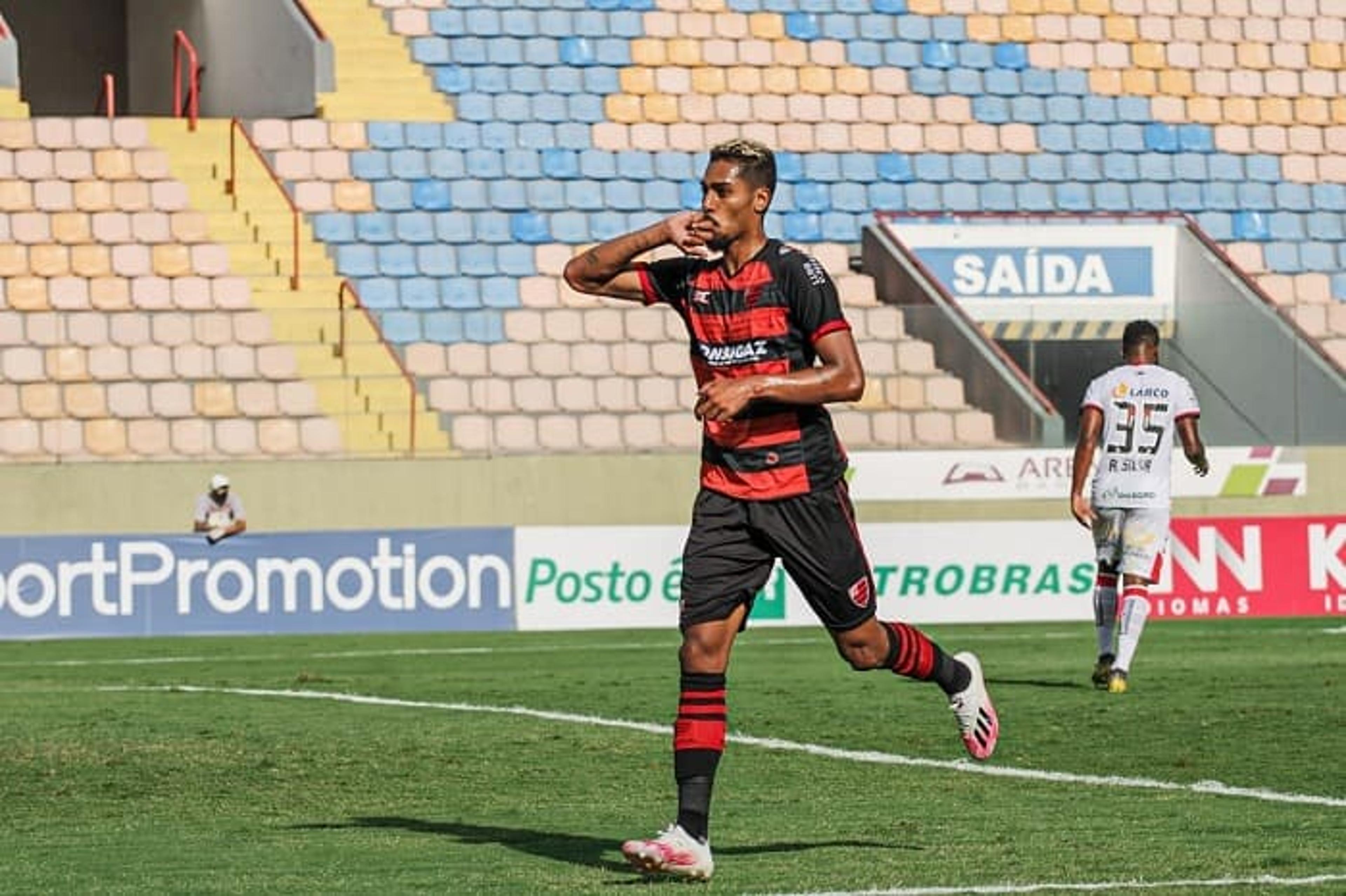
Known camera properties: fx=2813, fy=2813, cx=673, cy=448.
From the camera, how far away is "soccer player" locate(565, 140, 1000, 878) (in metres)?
8.04

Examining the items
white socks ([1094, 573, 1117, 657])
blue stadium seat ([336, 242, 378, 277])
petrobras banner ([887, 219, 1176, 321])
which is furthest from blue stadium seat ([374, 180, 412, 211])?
white socks ([1094, 573, 1117, 657])

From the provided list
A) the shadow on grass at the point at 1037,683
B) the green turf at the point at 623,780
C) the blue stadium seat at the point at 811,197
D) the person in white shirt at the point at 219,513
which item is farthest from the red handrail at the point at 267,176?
the shadow on grass at the point at 1037,683

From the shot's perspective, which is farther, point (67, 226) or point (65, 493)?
point (67, 226)

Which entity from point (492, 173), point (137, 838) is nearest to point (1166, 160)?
point (492, 173)

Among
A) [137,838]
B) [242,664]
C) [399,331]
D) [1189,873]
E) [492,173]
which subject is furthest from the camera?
[492,173]

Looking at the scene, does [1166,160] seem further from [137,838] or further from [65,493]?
[137,838]

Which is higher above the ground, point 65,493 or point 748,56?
point 748,56

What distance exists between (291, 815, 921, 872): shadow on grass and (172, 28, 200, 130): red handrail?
2264 centimetres

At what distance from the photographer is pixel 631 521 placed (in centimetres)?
2728

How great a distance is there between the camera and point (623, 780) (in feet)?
35.3

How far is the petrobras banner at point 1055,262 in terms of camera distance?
101 ft

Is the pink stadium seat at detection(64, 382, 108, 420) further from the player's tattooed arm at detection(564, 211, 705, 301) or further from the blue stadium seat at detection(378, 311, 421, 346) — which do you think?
the player's tattooed arm at detection(564, 211, 705, 301)

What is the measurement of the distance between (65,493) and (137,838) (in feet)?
58.5

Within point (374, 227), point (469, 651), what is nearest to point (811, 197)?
point (374, 227)
